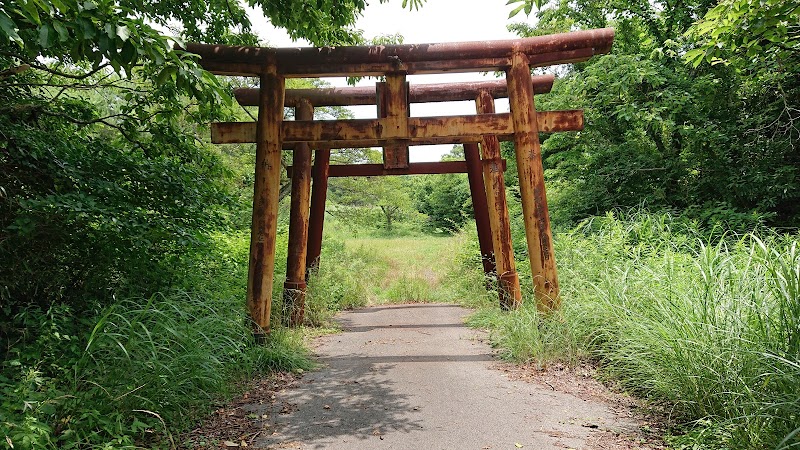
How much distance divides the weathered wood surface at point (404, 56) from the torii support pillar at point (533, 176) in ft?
0.82

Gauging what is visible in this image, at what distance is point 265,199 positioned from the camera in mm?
5715

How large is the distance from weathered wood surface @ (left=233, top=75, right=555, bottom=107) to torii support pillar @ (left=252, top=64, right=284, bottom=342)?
1.72 meters

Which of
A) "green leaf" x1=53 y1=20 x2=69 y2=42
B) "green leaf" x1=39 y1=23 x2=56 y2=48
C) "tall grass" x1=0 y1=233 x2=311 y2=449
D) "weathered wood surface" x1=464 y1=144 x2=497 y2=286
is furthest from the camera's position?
"weathered wood surface" x1=464 y1=144 x2=497 y2=286

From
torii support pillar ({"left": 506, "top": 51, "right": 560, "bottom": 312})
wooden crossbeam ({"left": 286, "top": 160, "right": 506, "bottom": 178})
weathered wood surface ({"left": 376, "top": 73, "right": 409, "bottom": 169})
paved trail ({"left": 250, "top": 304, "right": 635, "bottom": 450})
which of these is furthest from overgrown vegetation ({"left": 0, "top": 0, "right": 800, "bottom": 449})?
wooden crossbeam ({"left": 286, "top": 160, "right": 506, "bottom": 178})

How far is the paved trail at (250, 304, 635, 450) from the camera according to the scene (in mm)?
3494

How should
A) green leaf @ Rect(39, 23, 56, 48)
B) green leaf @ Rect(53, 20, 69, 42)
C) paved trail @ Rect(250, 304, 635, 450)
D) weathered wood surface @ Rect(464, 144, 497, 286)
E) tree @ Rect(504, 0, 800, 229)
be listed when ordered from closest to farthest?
1. green leaf @ Rect(39, 23, 56, 48)
2. green leaf @ Rect(53, 20, 69, 42)
3. paved trail @ Rect(250, 304, 635, 450)
4. weathered wood surface @ Rect(464, 144, 497, 286)
5. tree @ Rect(504, 0, 800, 229)

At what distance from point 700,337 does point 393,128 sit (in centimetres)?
360

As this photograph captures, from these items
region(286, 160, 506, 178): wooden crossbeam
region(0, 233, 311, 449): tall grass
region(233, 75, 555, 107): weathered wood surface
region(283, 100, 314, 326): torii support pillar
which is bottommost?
region(0, 233, 311, 449): tall grass

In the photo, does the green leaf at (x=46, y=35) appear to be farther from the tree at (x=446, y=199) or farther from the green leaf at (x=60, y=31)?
the tree at (x=446, y=199)

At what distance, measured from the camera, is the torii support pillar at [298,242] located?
671 centimetres

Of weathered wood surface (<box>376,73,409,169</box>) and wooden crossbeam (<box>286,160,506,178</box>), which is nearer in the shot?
weathered wood surface (<box>376,73,409,169</box>)

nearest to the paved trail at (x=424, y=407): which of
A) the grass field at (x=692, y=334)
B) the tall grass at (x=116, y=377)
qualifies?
the grass field at (x=692, y=334)

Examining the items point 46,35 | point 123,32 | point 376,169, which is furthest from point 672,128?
point 46,35

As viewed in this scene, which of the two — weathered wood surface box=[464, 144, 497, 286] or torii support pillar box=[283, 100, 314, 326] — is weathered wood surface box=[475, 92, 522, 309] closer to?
weathered wood surface box=[464, 144, 497, 286]
